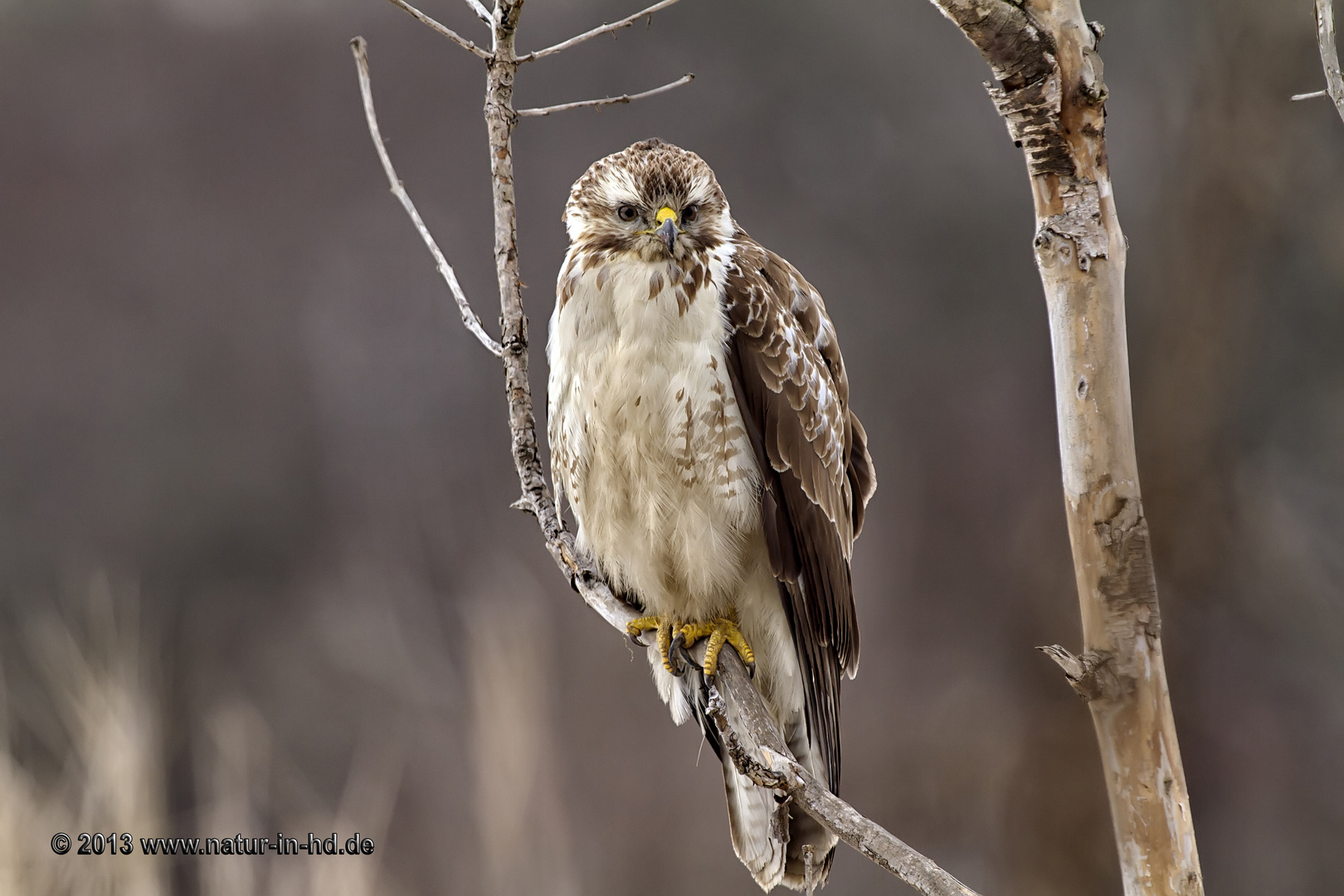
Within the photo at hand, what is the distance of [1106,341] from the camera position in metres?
0.82

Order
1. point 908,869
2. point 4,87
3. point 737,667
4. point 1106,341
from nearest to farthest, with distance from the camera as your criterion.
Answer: point 1106,341 → point 908,869 → point 737,667 → point 4,87

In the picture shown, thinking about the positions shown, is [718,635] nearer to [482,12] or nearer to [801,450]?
[801,450]

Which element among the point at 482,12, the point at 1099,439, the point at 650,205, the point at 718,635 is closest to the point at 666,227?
the point at 650,205

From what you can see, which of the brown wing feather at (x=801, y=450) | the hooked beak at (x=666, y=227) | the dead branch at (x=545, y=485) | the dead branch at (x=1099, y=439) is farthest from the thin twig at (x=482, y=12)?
the dead branch at (x=1099, y=439)

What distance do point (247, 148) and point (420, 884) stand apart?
2.54m

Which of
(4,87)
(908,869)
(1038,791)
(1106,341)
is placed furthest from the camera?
(4,87)

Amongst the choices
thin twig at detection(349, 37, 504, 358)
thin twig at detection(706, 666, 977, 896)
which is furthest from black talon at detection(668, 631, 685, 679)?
thin twig at detection(349, 37, 504, 358)

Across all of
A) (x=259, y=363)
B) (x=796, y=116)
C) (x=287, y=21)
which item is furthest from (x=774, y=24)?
(x=259, y=363)

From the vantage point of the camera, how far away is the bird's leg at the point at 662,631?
167cm

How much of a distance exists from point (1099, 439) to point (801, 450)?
79 centimetres

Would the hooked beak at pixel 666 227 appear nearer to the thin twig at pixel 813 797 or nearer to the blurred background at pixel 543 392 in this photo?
the thin twig at pixel 813 797

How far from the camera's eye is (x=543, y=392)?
3.09 m

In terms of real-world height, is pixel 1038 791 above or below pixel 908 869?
below

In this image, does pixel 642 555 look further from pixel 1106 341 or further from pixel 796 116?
pixel 796 116
